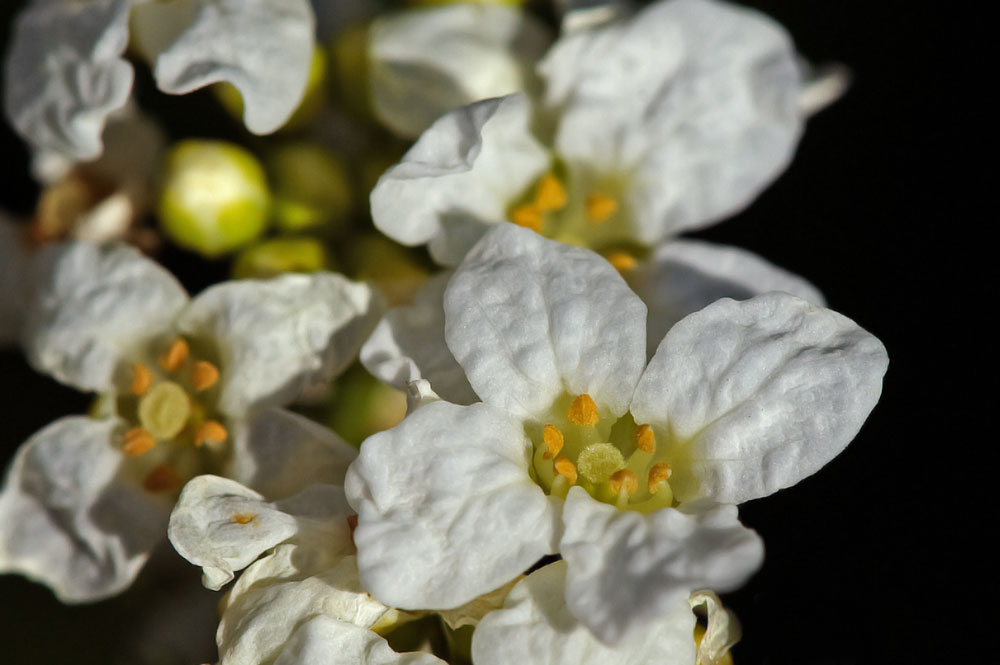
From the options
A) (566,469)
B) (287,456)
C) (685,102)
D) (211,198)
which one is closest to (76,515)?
(287,456)

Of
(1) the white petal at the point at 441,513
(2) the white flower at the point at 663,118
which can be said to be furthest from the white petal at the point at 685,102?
(1) the white petal at the point at 441,513

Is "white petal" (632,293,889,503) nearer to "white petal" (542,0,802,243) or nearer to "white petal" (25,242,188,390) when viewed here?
"white petal" (542,0,802,243)

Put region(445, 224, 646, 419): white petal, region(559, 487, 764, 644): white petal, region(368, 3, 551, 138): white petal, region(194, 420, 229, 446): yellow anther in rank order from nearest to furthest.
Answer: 1. region(559, 487, 764, 644): white petal
2. region(445, 224, 646, 419): white petal
3. region(194, 420, 229, 446): yellow anther
4. region(368, 3, 551, 138): white petal

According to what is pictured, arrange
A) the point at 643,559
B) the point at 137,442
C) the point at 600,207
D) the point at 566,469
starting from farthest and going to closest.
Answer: the point at 600,207 → the point at 137,442 → the point at 566,469 → the point at 643,559

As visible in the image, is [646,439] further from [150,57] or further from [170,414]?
[150,57]

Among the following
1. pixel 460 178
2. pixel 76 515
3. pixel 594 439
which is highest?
pixel 460 178

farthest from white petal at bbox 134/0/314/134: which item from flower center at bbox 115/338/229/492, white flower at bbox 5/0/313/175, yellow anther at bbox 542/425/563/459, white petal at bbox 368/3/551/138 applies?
yellow anther at bbox 542/425/563/459
